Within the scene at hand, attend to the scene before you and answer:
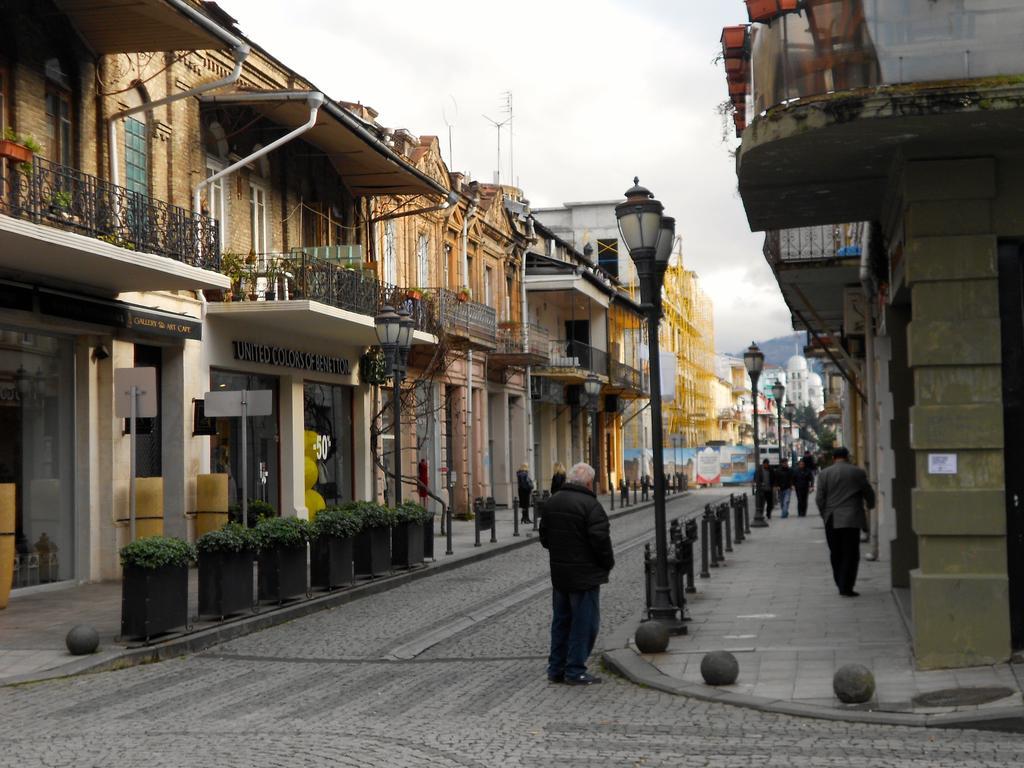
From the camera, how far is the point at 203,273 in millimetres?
17562

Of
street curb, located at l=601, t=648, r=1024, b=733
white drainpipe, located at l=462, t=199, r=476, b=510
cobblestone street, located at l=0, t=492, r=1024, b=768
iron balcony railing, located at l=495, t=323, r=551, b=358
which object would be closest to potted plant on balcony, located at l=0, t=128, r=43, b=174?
cobblestone street, located at l=0, t=492, r=1024, b=768

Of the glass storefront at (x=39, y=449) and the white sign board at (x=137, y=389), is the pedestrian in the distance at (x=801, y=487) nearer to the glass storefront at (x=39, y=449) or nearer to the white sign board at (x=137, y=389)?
the glass storefront at (x=39, y=449)

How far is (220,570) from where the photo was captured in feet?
44.0

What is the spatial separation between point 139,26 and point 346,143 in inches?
292

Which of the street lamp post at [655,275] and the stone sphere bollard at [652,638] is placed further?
the street lamp post at [655,275]

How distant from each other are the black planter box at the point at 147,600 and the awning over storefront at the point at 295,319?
29.6 ft

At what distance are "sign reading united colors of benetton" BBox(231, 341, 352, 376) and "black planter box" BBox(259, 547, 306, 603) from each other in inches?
284

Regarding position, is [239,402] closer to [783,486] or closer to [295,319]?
[295,319]

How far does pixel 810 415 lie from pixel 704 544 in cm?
14836

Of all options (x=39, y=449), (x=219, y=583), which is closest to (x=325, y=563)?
(x=219, y=583)

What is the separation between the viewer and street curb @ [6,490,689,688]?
36.5 feet

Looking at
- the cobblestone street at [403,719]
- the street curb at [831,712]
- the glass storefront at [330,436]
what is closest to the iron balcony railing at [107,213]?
the cobblestone street at [403,719]

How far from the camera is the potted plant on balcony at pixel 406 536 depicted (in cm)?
1912

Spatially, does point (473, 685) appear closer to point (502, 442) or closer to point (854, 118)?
point (854, 118)
